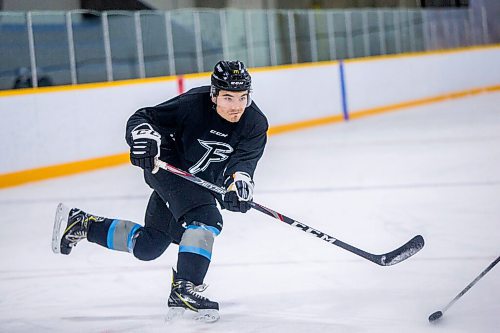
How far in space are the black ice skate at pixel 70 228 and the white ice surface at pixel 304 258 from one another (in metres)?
0.20

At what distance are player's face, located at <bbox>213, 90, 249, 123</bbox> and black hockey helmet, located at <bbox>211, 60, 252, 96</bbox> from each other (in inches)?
0.8

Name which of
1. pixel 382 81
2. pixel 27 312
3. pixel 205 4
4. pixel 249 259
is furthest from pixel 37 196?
pixel 382 81

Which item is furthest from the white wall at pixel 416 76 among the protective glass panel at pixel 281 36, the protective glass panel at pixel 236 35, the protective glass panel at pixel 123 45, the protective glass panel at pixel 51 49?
the protective glass panel at pixel 51 49

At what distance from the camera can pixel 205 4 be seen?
11680 mm

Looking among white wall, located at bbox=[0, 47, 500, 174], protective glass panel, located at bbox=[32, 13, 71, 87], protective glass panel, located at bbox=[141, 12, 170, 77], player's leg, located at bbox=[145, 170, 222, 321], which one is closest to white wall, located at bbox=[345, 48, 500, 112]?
white wall, located at bbox=[0, 47, 500, 174]

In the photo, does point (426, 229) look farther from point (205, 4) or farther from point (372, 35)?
point (372, 35)

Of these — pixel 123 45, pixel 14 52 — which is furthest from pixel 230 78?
pixel 123 45

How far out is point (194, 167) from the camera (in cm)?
304

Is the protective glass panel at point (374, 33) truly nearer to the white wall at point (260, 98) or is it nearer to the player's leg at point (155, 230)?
the white wall at point (260, 98)

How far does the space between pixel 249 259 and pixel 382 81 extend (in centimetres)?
887

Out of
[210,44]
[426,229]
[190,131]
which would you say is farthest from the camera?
[210,44]

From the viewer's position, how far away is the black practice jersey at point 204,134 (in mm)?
2969

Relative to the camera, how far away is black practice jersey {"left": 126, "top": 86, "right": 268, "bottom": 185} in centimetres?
297

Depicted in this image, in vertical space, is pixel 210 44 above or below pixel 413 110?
above
